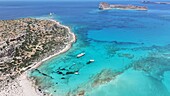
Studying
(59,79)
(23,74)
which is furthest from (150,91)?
(23,74)

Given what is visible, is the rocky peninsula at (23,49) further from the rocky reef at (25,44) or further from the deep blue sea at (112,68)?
the deep blue sea at (112,68)

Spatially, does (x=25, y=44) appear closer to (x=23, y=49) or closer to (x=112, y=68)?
(x=23, y=49)

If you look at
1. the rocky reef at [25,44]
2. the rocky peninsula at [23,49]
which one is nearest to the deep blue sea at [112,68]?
the rocky peninsula at [23,49]

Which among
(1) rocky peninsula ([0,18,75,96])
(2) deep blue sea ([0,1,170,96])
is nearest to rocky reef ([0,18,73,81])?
(1) rocky peninsula ([0,18,75,96])

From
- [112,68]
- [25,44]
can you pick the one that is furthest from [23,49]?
[112,68]

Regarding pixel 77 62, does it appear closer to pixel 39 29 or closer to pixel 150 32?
pixel 39 29

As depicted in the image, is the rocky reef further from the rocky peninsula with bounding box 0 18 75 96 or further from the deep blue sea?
the deep blue sea

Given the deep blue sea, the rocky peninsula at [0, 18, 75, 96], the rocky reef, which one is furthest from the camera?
the rocky reef
